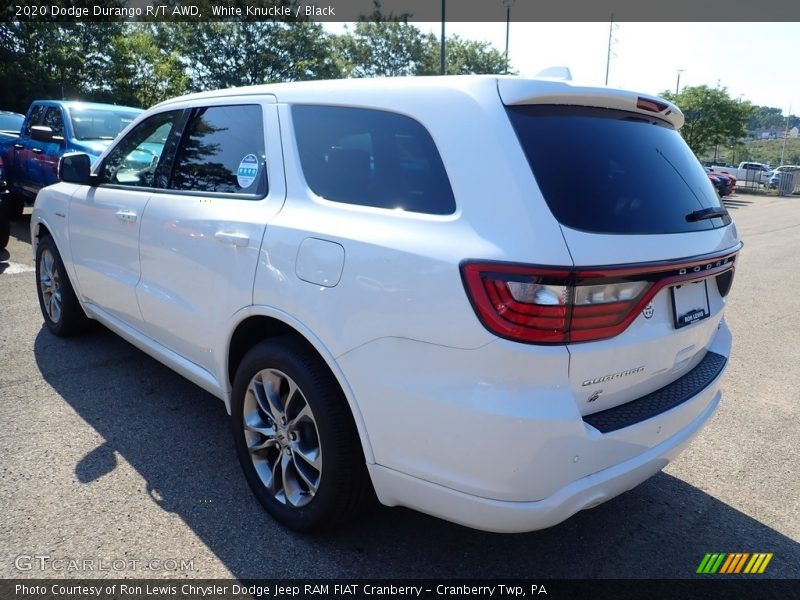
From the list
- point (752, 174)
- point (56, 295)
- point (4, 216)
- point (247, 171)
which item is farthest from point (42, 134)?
point (752, 174)

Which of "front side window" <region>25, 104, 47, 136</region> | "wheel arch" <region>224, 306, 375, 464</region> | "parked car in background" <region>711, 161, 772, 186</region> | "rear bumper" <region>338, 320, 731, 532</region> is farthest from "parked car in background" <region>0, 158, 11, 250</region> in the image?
"parked car in background" <region>711, 161, 772, 186</region>

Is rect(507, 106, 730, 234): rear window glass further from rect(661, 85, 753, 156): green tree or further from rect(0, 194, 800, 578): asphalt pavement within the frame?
rect(661, 85, 753, 156): green tree

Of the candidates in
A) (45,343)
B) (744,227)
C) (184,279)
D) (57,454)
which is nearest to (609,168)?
(184,279)

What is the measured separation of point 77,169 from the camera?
400 centimetres

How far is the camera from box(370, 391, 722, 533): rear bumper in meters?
1.90

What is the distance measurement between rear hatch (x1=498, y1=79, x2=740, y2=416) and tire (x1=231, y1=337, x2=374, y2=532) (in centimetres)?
89

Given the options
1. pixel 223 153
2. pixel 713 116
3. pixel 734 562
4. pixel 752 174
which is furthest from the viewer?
pixel 752 174

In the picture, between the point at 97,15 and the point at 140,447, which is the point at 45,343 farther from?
the point at 97,15

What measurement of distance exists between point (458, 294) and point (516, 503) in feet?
2.25

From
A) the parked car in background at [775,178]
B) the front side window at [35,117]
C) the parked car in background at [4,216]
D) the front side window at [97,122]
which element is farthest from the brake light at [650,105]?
the parked car in background at [775,178]

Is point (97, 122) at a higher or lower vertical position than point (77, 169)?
higher

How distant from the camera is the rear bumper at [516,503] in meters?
1.90

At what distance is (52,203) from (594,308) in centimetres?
421

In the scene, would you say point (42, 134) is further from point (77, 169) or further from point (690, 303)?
point (690, 303)
